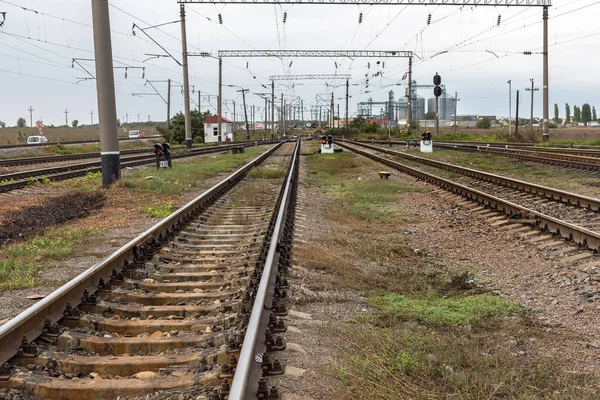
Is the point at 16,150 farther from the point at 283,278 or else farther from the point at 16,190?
the point at 283,278

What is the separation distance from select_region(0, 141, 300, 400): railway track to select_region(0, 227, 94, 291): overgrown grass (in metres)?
1.05

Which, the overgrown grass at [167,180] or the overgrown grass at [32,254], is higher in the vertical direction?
the overgrown grass at [167,180]

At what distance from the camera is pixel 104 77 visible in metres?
15.3

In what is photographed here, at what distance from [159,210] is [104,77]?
5.11 metres

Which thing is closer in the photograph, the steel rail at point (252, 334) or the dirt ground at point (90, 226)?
the steel rail at point (252, 334)

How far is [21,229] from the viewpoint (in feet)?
34.0

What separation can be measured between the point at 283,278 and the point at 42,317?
252 cm

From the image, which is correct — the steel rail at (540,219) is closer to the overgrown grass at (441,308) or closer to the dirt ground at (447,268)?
A: the dirt ground at (447,268)

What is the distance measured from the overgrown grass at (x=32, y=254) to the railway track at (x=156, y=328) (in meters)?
1.05

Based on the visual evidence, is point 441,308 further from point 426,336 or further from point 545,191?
point 545,191

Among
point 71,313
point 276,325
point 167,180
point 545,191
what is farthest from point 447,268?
point 167,180

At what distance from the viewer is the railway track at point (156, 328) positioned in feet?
12.5

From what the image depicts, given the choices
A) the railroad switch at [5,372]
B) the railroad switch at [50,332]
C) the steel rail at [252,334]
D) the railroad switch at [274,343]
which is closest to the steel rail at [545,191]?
the steel rail at [252,334]

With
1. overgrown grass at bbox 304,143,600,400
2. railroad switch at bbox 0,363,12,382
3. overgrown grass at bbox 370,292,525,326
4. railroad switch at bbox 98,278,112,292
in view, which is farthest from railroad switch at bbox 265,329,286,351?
railroad switch at bbox 98,278,112,292
